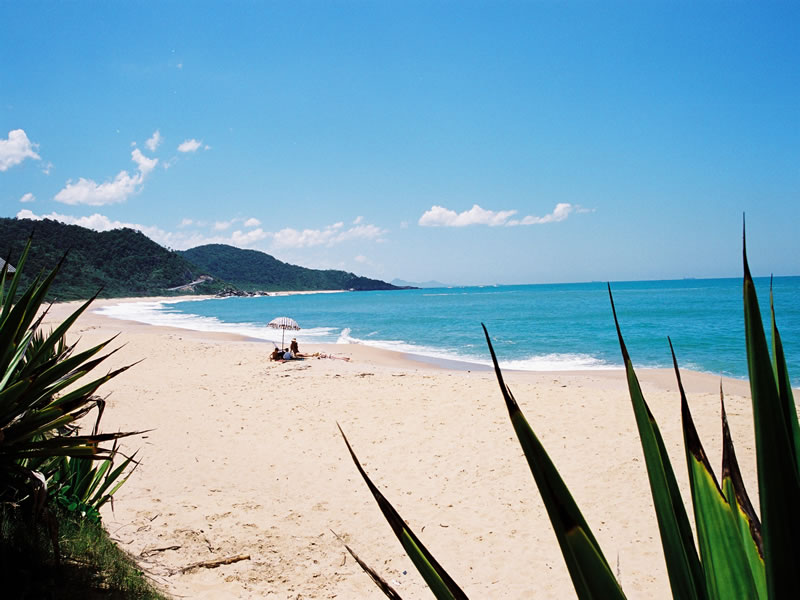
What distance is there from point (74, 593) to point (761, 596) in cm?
304

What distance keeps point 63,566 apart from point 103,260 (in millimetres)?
101148

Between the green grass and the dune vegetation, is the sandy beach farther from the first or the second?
the dune vegetation

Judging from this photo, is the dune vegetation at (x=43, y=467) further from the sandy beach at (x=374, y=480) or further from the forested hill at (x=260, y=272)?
the forested hill at (x=260, y=272)

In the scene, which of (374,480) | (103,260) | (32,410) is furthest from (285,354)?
(103,260)

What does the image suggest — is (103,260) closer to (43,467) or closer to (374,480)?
(374,480)

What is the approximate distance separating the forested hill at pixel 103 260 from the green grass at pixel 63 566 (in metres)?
58.7

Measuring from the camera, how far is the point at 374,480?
6.11 m

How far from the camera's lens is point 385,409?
9375 mm

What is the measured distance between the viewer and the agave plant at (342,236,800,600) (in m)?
0.56

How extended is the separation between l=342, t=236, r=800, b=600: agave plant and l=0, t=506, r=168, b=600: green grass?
2441 mm

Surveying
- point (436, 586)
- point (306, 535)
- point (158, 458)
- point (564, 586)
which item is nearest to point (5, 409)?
point (436, 586)

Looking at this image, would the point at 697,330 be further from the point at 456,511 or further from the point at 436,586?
the point at 436,586

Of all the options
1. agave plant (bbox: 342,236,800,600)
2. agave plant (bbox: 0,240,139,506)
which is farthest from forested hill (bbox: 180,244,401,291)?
agave plant (bbox: 342,236,800,600)

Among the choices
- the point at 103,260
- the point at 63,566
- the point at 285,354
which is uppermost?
the point at 103,260
